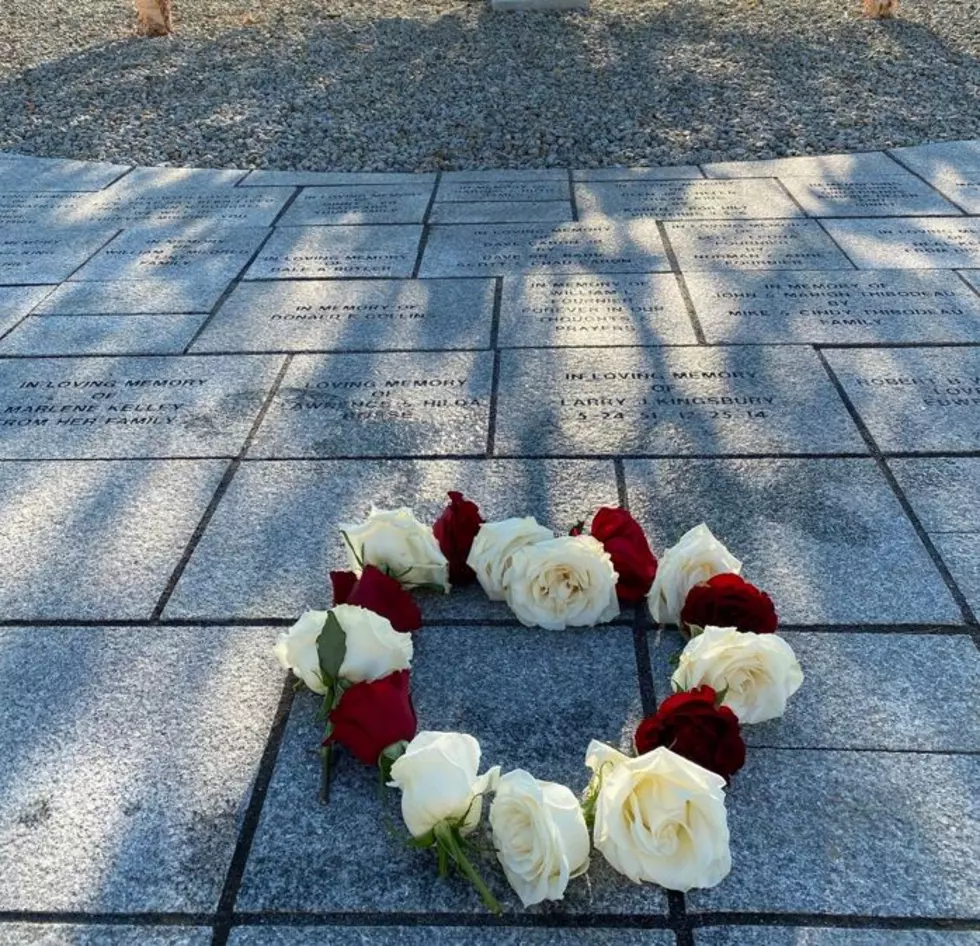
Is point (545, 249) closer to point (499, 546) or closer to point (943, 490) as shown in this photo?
point (943, 490)

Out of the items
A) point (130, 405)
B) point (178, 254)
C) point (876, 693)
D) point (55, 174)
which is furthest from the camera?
point (55, 174)

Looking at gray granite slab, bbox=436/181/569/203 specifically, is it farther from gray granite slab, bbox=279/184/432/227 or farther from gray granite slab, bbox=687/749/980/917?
gray granite slab, bbox=687/749/980/917

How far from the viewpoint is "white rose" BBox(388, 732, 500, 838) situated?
199 centimetres

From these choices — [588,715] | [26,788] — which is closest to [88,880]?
[26,788]

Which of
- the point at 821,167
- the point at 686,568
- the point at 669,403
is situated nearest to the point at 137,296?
the point at 669,403

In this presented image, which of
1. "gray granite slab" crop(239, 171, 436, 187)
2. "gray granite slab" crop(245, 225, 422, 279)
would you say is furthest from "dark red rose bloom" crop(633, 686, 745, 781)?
"gray granite slab" crop(239, 171, 436, 187)

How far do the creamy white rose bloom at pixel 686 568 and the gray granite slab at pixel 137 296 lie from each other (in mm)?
3158

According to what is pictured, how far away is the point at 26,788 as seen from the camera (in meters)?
2.37

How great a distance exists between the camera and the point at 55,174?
25.0 ft

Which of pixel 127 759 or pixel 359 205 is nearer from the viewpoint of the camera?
pixel 127 759

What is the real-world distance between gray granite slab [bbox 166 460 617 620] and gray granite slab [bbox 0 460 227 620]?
0.11 metres

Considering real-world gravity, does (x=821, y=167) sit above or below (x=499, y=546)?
below

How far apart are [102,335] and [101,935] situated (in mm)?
3319

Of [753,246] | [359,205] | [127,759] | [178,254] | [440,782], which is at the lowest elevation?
[359,205]
